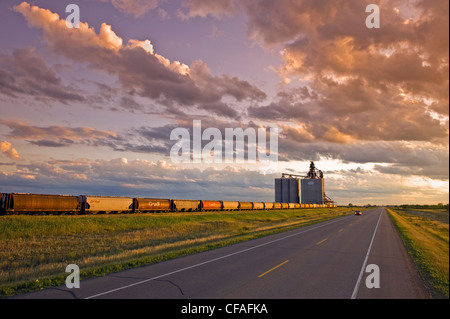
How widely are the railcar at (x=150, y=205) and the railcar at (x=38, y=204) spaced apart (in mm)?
10683

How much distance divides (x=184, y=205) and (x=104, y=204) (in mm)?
19750

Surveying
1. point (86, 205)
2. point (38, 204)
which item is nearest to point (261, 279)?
point (38, 204)

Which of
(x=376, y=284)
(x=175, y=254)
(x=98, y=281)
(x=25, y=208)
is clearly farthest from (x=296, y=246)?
(x=25, y=208)

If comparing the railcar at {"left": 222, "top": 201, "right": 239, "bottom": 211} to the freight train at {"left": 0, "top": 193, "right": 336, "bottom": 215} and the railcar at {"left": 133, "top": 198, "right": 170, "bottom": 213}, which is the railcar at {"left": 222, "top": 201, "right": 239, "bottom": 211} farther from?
the railcar at {"left": 133, "top": 198, "right": 170, "bottom": 213}

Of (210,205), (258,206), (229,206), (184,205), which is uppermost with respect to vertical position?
(184,205)

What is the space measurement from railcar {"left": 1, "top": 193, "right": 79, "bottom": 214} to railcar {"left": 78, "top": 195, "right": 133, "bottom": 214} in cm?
124

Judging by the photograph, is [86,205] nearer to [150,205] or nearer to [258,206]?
[150,205]

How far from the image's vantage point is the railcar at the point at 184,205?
5689 cm

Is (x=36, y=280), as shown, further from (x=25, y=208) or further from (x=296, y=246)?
(x=25, y=208)

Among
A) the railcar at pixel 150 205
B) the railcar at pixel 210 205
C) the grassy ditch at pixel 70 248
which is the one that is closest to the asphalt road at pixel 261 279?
the grassy ditch at pixel 70 248

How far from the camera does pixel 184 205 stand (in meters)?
59.3

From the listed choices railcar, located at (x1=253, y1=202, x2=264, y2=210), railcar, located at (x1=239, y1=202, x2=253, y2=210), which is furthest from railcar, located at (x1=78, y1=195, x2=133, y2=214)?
railcar, located at (x1=253, y1=202, x2=264, y2=210)

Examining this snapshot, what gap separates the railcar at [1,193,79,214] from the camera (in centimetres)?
3069
